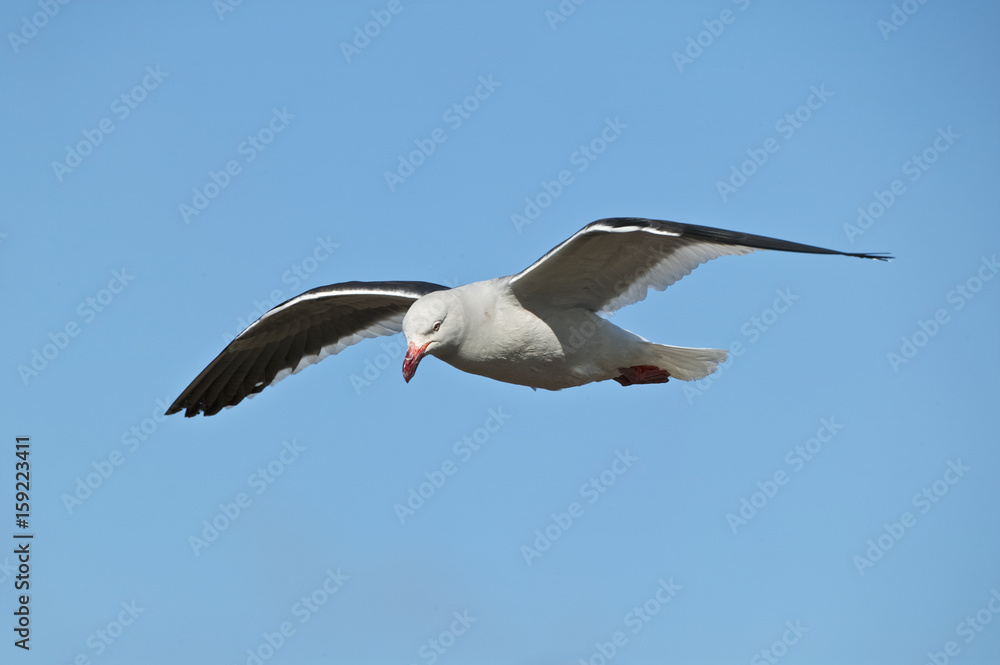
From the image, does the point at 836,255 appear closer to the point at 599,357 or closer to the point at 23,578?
the point at 599,357

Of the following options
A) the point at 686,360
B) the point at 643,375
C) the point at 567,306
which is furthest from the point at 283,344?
the point at 686,360

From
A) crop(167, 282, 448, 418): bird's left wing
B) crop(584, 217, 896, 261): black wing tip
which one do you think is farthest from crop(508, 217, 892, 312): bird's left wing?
crop(167, 282, 448, 418): bird's left wing

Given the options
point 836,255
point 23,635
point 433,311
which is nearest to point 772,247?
point 836,255

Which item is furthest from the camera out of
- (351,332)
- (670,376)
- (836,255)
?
(351,332)

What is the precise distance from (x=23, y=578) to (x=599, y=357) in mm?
6325

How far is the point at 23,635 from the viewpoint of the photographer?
10812 mm

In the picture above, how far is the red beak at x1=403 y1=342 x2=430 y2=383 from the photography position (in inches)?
331

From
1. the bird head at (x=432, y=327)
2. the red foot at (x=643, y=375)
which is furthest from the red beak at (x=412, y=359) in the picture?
the red foot at (x=643, y=375)

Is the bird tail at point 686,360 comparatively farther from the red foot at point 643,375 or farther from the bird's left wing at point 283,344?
the bird's left wing at point 283,344

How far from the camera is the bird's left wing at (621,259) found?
809cm

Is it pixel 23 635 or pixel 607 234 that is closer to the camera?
pixel 607 234

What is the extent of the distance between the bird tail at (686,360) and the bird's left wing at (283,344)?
2.70 meters

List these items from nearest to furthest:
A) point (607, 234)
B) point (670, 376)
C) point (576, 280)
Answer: point (607, 234), point (576, 280), point (670, 376)

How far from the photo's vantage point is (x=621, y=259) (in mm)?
8961
